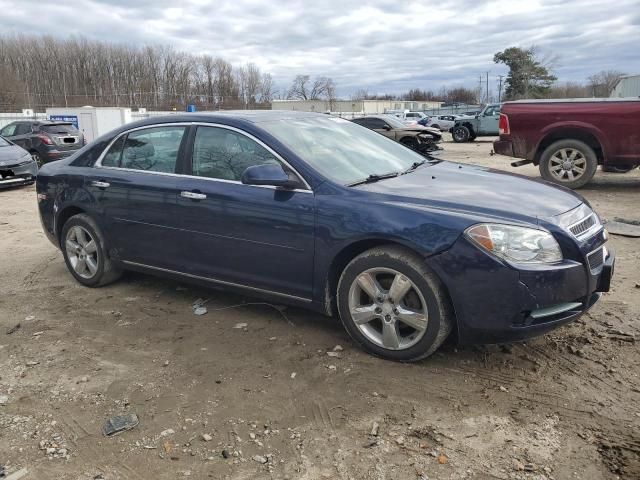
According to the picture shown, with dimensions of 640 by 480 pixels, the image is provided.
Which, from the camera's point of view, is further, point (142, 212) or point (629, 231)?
point (629, 231)

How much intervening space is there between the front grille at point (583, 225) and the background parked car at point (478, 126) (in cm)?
2477

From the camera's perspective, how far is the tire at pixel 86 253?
5070 mm

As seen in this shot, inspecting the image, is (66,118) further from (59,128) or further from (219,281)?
(219,281)

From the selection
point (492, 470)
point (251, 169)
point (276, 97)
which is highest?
point (276, 97)

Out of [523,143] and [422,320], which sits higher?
[523,143]

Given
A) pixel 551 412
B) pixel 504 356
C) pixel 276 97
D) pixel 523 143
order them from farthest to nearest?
A: pixel 276 97 → pixel 523 143 → pixel 504 356 → pixel 551 412

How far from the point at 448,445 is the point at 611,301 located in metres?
2.58

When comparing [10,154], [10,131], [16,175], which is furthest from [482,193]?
[10,131]

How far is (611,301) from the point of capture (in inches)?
179

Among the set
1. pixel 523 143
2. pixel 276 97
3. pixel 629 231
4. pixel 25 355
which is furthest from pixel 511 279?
pixel 276 97

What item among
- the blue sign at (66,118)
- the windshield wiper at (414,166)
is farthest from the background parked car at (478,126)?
the windshield wiper at (414,166)

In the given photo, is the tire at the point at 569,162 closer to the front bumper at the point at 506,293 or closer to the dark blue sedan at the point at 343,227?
the dark blue sedan at the point at 343,227

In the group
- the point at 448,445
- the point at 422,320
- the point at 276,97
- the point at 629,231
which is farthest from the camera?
the point at 276,97

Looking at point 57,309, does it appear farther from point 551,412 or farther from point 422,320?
point 551,412
